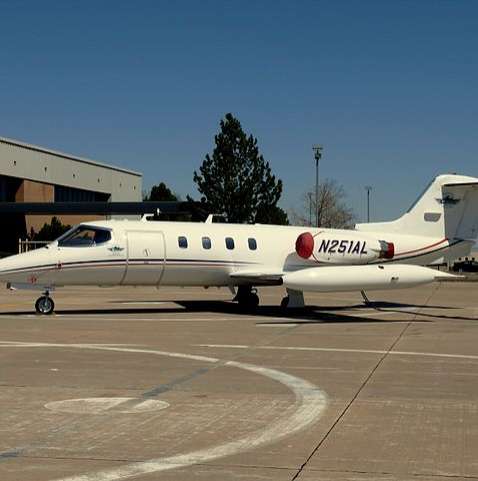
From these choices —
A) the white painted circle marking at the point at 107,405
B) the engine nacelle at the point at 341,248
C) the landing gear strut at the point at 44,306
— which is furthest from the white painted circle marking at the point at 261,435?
the engine nacelle at the point at 341,248

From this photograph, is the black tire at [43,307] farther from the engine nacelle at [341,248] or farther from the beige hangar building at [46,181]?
the beige hangar building at [46,181]

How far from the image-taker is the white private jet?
22.5 m

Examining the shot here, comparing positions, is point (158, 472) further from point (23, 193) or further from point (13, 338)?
point (23, 193)

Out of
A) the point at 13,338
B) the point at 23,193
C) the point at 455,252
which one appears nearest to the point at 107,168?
the point at 23,193

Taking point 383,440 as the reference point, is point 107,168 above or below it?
above

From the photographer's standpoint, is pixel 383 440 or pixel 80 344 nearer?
pixel 383 440

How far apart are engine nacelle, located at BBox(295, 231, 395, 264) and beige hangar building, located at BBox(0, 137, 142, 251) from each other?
199 ft

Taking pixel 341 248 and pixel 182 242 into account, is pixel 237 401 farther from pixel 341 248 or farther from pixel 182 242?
pixel 341 248

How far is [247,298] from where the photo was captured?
1034 inches

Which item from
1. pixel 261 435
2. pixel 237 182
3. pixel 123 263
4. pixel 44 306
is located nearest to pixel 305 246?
pixel 123 263

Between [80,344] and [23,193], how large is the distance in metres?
72.6

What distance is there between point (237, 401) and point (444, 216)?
59.5 ft

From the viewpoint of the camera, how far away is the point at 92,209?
262 feet

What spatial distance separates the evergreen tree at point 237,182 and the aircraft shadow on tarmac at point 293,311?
43320 mm
